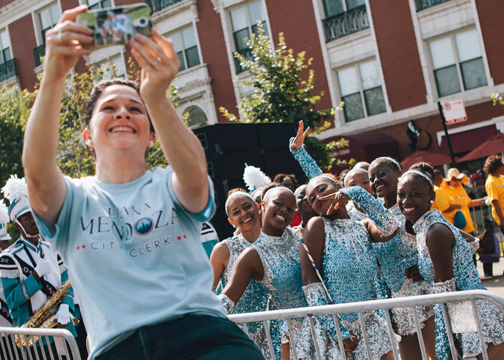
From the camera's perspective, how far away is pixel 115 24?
1.52 m

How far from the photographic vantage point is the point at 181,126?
1.62 metres

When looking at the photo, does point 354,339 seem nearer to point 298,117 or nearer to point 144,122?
point 144,122

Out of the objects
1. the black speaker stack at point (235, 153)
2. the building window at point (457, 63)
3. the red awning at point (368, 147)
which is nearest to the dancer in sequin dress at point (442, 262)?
the black speaker stack at point (235, 153)

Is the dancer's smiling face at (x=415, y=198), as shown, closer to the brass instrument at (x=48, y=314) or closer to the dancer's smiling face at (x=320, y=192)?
the dancer's smiling face at (x=320, y=192)

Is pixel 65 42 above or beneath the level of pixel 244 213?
above

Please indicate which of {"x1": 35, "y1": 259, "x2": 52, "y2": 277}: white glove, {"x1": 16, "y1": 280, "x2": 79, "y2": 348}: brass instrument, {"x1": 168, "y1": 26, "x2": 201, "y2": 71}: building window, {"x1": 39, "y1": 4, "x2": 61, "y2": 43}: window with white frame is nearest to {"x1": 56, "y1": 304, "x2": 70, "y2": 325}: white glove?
{"x1": 16, "y1": 280, "x2": 79, "y2": 348}: brass instrument

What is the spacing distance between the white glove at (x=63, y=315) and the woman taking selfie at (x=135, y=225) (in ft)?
10.3

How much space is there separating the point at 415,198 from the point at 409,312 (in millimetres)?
793

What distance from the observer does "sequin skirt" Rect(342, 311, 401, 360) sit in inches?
132

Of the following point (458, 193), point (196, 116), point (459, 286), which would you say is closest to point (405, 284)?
point (459, 286)

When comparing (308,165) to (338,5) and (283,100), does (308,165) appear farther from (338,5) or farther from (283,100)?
(338,5)

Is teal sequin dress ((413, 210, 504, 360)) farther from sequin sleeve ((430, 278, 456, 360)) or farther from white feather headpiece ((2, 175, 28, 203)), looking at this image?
white feather headpiece ((2, 175, 28, 203))

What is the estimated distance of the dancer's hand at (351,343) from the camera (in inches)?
127

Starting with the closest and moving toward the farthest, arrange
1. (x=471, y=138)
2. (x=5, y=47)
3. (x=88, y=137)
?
(x=88, y=137) → (x=471, y=138) → (x=5, y=47)
